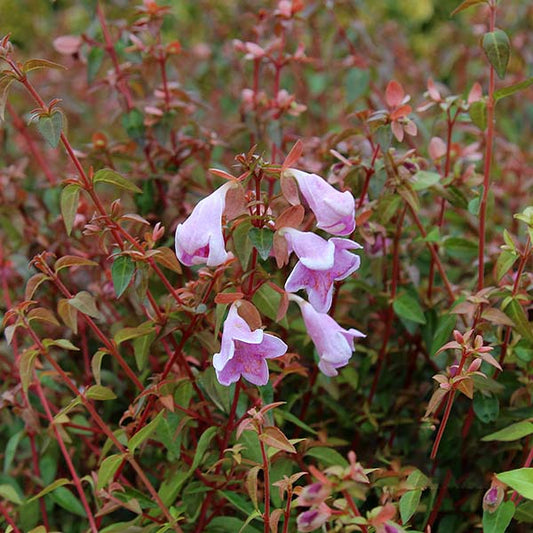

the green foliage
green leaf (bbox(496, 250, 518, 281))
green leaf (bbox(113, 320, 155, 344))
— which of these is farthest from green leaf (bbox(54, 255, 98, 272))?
green leaf (bbox(496, 250, 518, 281))

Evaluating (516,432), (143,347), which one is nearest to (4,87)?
(143,347)

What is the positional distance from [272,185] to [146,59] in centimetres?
40

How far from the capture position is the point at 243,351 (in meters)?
0.96

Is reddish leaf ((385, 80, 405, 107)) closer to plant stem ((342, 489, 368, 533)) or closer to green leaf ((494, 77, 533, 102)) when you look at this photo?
green leaf ((494, 77, 533, 102))

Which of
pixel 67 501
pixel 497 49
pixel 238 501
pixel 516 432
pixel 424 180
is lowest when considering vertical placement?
pixel 67 501

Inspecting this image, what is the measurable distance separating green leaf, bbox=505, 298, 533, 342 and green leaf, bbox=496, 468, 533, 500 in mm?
231

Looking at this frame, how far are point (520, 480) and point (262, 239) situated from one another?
0.43 m

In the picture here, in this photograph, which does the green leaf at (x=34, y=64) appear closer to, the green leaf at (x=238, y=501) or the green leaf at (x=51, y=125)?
the green leaf at (x=51, y=125)

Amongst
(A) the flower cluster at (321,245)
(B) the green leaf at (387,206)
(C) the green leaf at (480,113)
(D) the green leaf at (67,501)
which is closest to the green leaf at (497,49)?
(C) the green leaf at (480,113)

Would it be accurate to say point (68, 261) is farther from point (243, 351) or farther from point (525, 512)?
point (525, 512)

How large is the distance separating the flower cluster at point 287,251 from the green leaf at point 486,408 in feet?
1.22

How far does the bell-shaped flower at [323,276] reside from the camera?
0.92 m

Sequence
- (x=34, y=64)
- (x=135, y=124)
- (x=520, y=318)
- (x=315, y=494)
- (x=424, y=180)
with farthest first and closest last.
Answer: (x=135, y=124)
(x=424, y=180)
(x=520, y=318)
(x=34, y=64)
(x=315, y=494)

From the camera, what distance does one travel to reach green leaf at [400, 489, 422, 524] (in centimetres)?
98
